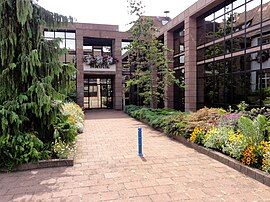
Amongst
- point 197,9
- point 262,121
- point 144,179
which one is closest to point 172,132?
point 262,121

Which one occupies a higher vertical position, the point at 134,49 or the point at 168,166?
the point at 134,49

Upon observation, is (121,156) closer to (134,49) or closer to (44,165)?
(44,165)

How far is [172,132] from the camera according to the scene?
1067 centimetres

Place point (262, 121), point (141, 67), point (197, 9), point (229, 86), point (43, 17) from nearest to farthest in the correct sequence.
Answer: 1. point (262, 121)
2. point (43, 17)
3. point (229, 86)
4. point (197, 9)
5. point (141, 67)

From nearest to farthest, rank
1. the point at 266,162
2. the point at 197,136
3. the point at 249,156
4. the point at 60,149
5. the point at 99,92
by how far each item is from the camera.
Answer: the point at 266,162
the point at 249,156
the point at 60,149
the point at 197,136
the point at 99,92

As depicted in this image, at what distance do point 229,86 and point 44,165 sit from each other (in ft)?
38.0

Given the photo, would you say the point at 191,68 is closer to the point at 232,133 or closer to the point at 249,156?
the point at 232,133

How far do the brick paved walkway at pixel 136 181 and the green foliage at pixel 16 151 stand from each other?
367mm

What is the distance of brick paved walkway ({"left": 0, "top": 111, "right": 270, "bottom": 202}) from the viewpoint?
482 cm

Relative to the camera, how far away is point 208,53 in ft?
55.8

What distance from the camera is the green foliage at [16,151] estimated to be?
21.0ft

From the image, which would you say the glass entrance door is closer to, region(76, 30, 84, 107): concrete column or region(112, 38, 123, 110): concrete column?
region(112, 38, 123, 110): concrete column

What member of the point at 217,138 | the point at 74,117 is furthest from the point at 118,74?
the point at 217,138

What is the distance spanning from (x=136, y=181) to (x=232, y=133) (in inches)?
130
